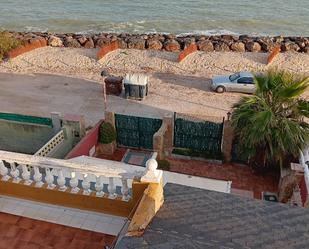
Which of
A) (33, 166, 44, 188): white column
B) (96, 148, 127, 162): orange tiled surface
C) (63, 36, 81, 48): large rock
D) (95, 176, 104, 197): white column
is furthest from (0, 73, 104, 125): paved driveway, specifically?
(95, 176, 104, 197): white column

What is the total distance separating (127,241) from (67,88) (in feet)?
64.9

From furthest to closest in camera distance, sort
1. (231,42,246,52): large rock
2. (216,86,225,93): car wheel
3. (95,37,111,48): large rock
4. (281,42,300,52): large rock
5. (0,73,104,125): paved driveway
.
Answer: (95,37,111,48): large rock
(281,42,300,52): large rock
(231,42,246,52): large rock
(216,86,225,93): car wheel
(0,73,104,125): paved driveway

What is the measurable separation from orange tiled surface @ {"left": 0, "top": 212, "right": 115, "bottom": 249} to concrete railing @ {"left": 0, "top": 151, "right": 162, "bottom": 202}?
805 millimetres

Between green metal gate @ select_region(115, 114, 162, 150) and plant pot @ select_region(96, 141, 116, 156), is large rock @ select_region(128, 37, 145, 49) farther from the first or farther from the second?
plant pot @ select_region(96, 141, 116, 156)

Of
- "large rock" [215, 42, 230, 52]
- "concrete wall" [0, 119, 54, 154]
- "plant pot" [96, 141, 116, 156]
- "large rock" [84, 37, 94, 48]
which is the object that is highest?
"large rock" [215, 42, 230, 52]

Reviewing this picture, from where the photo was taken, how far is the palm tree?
565 inches

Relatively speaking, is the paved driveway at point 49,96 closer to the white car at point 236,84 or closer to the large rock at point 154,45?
the white car at point 236,84

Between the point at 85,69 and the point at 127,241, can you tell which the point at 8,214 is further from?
the point at 85,69

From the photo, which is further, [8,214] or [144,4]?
[144,4]

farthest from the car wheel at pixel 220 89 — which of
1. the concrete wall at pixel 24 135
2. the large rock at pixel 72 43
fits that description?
the large rock at pixel 72 43

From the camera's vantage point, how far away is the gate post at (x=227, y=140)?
16.3 metres

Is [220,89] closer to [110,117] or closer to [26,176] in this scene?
[110,117]

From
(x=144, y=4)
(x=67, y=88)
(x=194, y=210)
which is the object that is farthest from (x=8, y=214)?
(x=144, y=4)

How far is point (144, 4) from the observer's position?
56.0 meters
